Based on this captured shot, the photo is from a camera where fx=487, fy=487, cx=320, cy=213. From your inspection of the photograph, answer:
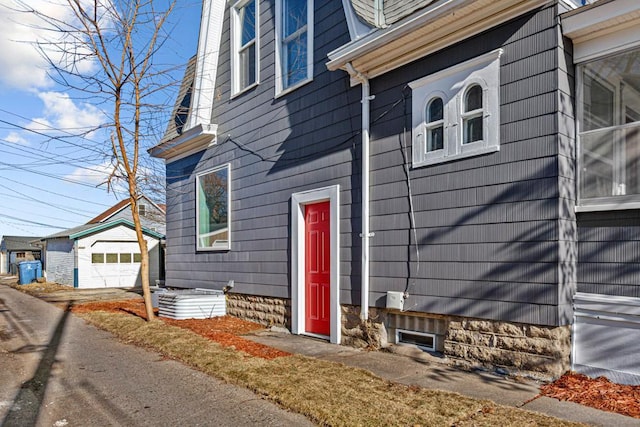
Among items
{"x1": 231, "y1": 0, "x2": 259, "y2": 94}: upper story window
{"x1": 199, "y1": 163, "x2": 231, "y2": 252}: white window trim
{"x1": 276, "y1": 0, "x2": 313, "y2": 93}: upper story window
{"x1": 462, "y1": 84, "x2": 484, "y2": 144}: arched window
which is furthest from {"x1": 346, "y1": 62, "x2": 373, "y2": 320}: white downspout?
{"x1": 199, "y1": 163, "x2": 231, "y2": 252}: white window trim

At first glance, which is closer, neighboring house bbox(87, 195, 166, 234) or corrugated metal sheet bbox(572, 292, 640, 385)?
corrugated metal sheet bbox(572, 292, 640, 385)

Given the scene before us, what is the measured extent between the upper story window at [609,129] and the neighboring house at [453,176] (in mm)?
15

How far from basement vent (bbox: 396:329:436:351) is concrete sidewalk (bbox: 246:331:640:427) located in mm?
117

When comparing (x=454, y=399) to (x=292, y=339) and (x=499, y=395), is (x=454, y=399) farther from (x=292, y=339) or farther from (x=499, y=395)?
(x=292, y=339)

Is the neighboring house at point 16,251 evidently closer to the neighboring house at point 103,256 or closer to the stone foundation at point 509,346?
the neighboring house at point 103,256

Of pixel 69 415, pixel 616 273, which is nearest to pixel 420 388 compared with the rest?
pixel 616 273

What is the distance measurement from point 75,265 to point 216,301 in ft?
52.8

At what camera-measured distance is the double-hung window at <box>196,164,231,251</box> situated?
10.6m

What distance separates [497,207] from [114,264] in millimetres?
22674

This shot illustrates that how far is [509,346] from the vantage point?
5242 millimetres

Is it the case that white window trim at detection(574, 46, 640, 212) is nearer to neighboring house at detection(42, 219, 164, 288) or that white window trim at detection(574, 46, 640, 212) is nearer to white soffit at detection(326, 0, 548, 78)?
white soffit at detection(326, 0, 548, 78)

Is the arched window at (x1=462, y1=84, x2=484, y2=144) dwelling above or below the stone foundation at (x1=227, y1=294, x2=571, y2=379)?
above

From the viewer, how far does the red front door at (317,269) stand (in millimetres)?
7926

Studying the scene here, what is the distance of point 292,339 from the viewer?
7.93m
